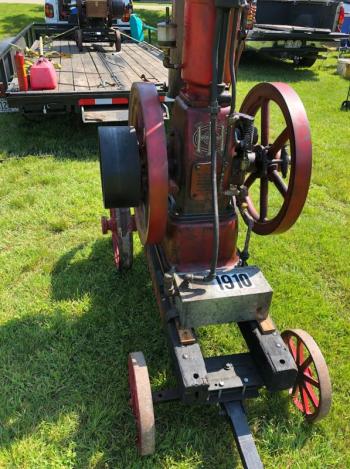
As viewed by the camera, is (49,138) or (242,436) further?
(49,138)

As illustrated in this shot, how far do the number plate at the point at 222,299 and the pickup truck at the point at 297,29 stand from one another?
7388 mm

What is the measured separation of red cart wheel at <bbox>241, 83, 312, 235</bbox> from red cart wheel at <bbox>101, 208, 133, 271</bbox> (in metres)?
0.77

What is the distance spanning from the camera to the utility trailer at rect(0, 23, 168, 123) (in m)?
4.64

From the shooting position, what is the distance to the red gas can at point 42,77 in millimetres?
4676

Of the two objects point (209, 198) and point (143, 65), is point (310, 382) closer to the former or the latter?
point (209, 198)

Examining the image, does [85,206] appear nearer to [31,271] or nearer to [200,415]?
[31,271]

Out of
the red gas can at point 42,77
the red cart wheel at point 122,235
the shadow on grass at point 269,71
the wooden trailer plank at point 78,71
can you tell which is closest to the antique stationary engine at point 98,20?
the wooden trailer plank at point 78,71

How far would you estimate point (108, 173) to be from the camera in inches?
76.7

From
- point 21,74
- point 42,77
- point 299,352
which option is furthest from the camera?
point 42,77

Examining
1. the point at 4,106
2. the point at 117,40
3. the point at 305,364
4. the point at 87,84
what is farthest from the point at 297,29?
the point at 305,364

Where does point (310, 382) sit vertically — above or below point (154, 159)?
below

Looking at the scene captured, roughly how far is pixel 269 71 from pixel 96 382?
8.28m

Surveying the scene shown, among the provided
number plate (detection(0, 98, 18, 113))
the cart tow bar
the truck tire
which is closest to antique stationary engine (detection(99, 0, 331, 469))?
the cart tow bar

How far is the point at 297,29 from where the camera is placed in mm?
8367
